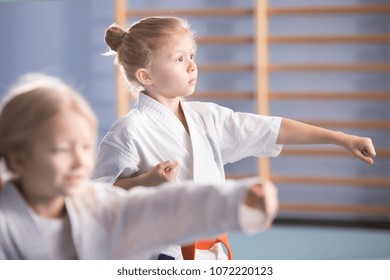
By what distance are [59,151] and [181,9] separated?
1907 mm

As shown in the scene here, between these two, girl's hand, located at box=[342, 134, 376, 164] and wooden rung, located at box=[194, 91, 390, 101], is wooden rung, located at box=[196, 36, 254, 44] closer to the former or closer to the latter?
wooden rung, located at box=[194, 91, 390, 101]

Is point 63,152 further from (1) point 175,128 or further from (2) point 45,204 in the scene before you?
(1) point 175,128

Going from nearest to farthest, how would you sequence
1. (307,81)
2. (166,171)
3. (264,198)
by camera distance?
(264,198)
(166,171)
(307,81)

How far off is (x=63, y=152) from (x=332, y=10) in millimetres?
1908

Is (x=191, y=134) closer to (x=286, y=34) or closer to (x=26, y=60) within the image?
(x=26, y=60)

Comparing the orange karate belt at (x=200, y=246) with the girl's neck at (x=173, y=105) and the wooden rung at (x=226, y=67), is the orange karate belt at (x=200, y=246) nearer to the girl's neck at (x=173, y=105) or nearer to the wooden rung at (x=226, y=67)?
the girl's neck at (x=173, y=105)

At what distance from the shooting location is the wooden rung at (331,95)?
249cm

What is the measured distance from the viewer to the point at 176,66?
45.5 inches

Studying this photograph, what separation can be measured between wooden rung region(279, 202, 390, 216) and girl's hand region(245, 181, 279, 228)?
71.2 inches

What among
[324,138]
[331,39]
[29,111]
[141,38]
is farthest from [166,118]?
[331,39]

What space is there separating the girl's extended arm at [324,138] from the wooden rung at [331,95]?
1389 mm

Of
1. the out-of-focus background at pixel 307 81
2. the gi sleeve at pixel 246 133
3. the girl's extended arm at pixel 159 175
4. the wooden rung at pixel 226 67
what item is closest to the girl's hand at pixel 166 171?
the girl's extended arm at pixel 159 175

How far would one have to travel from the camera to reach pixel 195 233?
2.55ft
